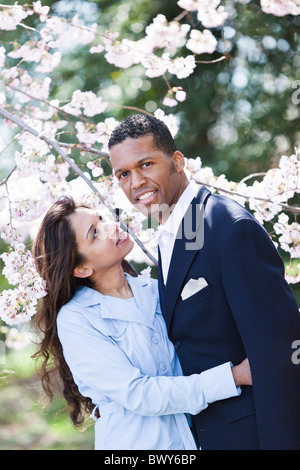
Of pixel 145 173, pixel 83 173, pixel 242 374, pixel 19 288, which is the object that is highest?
pixel 145 173

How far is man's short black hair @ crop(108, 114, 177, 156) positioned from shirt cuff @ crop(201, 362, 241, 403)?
2.45 ft

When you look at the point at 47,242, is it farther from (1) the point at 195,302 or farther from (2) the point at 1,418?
(2) the point at 1,418

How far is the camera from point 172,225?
184 cm

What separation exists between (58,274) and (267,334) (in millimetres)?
825

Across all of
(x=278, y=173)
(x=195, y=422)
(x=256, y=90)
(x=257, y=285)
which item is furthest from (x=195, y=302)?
(x=256, y=90)

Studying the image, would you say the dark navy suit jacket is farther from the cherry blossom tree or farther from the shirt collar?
the cherry blossom tree

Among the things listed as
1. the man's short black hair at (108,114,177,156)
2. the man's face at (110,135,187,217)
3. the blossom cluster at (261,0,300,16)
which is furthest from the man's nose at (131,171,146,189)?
the blossom cluster at (261,0,300,16)

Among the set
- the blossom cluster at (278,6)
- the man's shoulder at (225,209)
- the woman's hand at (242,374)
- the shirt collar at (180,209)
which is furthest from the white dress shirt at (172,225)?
the blossom cluster at (278,6)

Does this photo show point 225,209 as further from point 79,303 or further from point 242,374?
point 79,303

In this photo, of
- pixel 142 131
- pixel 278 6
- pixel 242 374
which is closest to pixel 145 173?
pixel 142 131

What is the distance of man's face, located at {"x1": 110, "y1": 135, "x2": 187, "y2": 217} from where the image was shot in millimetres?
1825

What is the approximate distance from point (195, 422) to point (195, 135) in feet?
16.2

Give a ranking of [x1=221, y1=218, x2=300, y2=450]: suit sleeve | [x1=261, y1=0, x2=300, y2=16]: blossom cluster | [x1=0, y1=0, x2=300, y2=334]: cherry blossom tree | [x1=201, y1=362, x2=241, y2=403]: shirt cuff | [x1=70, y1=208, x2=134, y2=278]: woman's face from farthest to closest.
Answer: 1. [x1=261, y1=0, x2=300, y2=16]: blossom cluster
2. [x1=0, y1=0, x2=300, y2=334]: cherry blossom tree
3. [x1=70, y1=208, x2=134, y2=278]: woman's face
4. [x1=201, y1=362, x2=241, y2=403]: shirt cuff
5. [x1=221, y1=218, x2=300, y2=450]: suit sleeve
